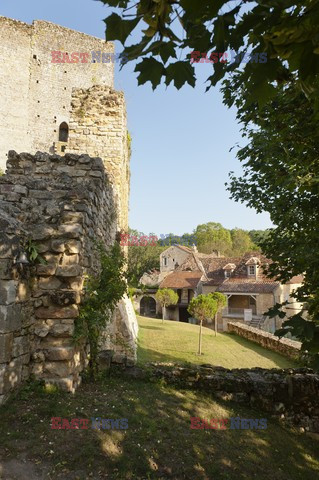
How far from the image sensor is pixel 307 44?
1304 mm

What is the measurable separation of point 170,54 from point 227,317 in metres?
27.6

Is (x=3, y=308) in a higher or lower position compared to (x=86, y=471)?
higher

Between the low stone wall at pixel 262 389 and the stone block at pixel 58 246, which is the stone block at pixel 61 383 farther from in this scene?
the stone block at pixel 58 246

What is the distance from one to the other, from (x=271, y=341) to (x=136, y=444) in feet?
46.9

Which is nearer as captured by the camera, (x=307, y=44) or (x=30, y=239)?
(x=307, y=44)

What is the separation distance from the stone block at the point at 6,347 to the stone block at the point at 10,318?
63 mm

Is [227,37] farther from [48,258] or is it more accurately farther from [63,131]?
[63,131]

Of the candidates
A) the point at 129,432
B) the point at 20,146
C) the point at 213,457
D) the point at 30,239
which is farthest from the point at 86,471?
the point at 20,146

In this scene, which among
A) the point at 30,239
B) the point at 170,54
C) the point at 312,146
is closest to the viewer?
the point at 170,54

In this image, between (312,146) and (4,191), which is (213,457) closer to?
(312,146)

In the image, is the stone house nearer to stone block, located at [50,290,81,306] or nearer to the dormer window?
the dormer window

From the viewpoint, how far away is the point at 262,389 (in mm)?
5145

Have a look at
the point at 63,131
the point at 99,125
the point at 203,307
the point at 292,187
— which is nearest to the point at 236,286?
the point at 203,307

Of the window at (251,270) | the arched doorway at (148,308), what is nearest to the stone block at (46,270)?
the window at (251,270)
